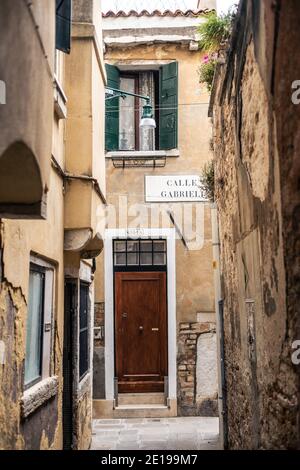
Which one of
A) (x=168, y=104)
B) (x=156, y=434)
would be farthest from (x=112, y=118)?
(x=156, y=434)

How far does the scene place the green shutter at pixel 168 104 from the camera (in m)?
10.3

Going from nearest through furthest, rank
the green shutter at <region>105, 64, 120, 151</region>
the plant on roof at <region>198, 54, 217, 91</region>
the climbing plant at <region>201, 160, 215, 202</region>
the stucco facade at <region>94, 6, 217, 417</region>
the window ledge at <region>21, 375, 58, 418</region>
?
the window ledge at <region>21, 375, 58, 418</region> → the plant on roof at <region>198, 54, 217, 91</region> → the climbing plant at <region>201, 160, 215, 202</region> → the stucco facade at <region>94, 6, 217, 417</region> → the green shutter at <region>105, 64, 120, 151</region>

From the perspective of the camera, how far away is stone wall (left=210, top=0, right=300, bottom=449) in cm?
308

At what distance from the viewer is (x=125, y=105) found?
10.6 metres

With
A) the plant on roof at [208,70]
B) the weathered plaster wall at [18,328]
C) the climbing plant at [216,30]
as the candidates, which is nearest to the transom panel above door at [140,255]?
the plant on roof at [208,70]

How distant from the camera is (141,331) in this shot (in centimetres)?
1009

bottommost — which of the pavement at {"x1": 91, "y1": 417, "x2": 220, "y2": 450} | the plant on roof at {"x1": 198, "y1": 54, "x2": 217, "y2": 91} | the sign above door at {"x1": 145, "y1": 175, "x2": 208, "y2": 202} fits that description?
the pavement at {"x1": 91, "y1": 417, "x2": 220, "y2": 450}

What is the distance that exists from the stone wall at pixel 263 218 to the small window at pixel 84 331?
2303 mm

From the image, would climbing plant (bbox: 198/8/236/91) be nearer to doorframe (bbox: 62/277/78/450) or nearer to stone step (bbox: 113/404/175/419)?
doorframe (bbox: 62/277/78/450)

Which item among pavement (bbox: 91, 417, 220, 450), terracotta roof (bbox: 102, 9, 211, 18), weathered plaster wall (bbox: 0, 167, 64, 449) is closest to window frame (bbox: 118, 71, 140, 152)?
terracotta roof (bbox: 102, 9, 211, 18)

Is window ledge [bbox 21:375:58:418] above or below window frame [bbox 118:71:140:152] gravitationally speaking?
below

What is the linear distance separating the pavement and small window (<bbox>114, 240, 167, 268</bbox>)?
284 cm

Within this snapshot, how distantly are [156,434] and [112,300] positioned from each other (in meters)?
2.68

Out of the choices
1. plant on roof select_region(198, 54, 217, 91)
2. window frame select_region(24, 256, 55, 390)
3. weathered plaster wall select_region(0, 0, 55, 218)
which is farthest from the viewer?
plant on roof select_region(198, 54, 217, 91)
